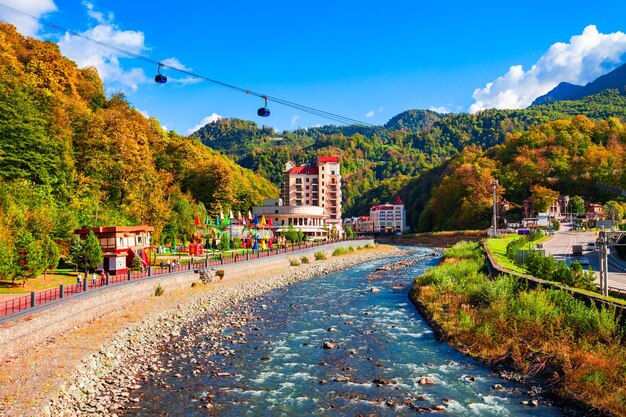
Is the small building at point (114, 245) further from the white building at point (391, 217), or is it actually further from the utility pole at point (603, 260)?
the white building at point (391, 217)

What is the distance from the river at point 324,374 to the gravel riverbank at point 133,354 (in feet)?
2.37

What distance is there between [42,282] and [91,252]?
4.24 m

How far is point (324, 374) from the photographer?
2033 centimetres

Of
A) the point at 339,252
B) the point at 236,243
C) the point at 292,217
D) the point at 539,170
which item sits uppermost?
the point at 539,170

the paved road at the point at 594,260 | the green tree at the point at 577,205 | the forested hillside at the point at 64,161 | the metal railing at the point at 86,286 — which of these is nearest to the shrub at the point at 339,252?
the forested hillside at the point at 64,161

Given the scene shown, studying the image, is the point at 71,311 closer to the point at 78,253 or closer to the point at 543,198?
the point at 78,253

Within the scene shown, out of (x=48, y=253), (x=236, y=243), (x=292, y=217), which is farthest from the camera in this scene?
(x=292, y=217)

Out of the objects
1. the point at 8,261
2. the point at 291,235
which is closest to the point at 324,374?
the point at 8,261

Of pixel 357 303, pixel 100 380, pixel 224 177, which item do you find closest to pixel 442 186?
pixel 224 177

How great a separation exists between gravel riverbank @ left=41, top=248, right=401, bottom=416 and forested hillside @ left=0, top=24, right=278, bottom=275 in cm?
1107

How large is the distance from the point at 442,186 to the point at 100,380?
473ft

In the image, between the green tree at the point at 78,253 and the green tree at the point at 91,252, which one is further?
the green tree at the point at 78,253

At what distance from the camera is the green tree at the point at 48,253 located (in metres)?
32.8

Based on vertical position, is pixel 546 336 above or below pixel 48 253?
below
